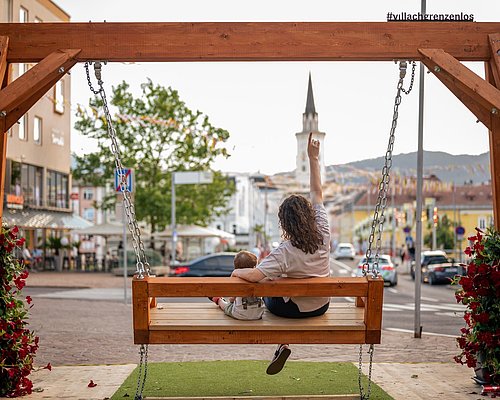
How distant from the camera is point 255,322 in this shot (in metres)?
7.72

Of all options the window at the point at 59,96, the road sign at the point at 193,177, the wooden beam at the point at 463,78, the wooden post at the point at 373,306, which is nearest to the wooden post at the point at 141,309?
the wooden post at the point at 373,306

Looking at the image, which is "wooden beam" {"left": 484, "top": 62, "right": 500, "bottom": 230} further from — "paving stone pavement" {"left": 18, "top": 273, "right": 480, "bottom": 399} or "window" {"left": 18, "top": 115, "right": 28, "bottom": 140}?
"window" {"left": 18, "top": 115, "right": 28, "bottom": 140}

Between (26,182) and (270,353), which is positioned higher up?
(26,182)

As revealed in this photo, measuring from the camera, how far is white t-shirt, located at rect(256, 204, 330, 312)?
25.1 feet

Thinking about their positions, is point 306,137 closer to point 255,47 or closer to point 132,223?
point 255,47

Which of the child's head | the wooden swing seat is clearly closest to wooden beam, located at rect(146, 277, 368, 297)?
the wooden swing seat

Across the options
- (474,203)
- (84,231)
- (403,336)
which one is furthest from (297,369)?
(474,203)

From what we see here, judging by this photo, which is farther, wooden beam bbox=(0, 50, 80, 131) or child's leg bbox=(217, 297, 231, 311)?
wooden beam bbox=(0, 50, 80, 131)

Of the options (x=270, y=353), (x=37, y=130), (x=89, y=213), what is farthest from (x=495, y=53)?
(x=89, y=213)

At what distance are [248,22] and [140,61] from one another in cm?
109

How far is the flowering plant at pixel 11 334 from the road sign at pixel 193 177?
3013 centimetres

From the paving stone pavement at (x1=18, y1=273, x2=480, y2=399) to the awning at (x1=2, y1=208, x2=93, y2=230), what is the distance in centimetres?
3085

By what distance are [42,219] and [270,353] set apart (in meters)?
42.7

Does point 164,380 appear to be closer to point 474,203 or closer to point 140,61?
point 140,61
